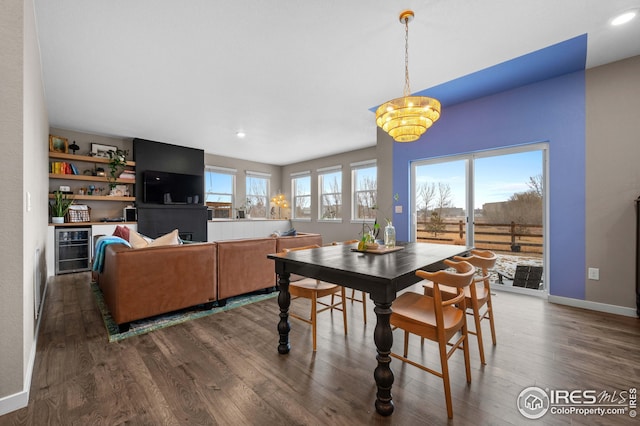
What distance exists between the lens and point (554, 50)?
265 cm

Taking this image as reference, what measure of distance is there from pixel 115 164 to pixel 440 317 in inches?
246

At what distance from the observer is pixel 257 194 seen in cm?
795

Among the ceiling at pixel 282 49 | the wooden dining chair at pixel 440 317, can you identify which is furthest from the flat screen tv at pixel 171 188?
the wooden dining chair at pixel 440 317

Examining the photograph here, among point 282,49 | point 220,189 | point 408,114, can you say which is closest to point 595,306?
point 408,114

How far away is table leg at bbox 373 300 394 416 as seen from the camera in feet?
4.75

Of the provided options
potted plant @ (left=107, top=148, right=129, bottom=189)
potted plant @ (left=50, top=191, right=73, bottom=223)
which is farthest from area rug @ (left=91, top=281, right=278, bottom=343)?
potted plant @ (left=107, top=148, right=129, bottom=189)

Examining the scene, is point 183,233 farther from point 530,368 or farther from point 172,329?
point 530,368

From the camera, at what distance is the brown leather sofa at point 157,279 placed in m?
2.42

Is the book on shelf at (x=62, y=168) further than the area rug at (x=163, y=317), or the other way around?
the book on shelf at (x=62, y=168)

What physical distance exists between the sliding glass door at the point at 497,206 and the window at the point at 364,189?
199 centimetres

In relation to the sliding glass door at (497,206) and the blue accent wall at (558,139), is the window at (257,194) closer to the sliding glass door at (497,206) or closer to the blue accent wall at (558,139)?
the sliding glass door at (497,206)

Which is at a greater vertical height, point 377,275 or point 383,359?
point 377,275

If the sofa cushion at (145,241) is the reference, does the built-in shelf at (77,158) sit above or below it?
above

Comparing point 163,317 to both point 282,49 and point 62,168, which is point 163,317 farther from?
point 62,168
